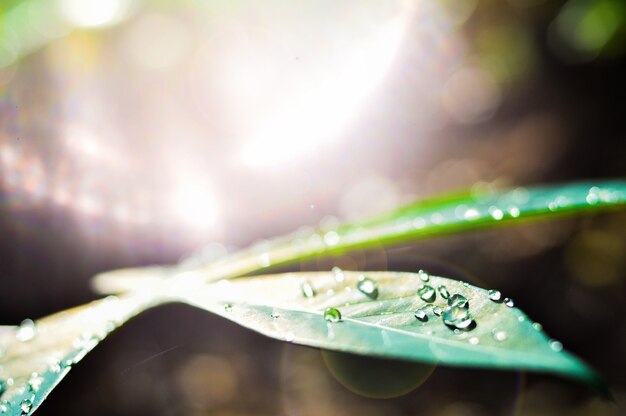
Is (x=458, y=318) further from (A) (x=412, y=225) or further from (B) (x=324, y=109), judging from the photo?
(B) (x=324, y=109)

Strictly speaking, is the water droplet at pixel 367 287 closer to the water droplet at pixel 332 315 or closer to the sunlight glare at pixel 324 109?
the water droplet at pixel 332 315

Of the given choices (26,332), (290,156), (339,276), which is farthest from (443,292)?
(290,156)

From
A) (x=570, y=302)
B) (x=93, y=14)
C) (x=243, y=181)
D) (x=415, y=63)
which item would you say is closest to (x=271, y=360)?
(x=243, y=181)

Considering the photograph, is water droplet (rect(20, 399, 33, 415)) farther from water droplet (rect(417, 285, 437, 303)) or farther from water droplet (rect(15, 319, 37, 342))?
water droplet (rect(417, 285, 437, 303))

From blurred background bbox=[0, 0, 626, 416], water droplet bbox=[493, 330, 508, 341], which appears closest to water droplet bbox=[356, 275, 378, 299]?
water droplet bbox=[493, 330, 508, 341]

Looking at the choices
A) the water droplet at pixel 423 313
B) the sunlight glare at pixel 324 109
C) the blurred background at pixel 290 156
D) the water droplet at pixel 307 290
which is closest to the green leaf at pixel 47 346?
the blurred background at pixel 290 156
